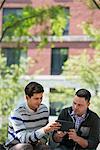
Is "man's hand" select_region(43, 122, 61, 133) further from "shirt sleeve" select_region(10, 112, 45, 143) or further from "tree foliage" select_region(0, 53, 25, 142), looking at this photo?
"tree foliage" select_region(0, 53, 25, 142)

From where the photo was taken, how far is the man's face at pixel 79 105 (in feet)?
17.2

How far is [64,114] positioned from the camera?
547cm

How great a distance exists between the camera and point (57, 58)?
35.1m

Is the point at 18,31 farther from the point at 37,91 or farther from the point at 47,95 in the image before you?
the point at 47,95

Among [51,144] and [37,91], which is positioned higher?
[37,91]

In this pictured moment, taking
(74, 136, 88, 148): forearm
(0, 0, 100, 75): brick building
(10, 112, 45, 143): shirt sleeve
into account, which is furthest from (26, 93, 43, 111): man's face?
(0, 0, 100, 75): brick building

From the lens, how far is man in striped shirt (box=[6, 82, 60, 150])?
16.5 feet

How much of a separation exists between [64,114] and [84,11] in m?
30.7

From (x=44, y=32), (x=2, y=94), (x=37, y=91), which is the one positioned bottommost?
(x=2, y=94)

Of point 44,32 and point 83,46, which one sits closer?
point 44,32

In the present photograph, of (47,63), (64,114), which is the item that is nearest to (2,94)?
(47,63)

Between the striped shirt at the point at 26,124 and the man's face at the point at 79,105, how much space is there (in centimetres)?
36

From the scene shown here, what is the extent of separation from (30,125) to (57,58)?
98.3 feet

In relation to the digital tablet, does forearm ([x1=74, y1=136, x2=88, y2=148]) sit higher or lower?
lower
